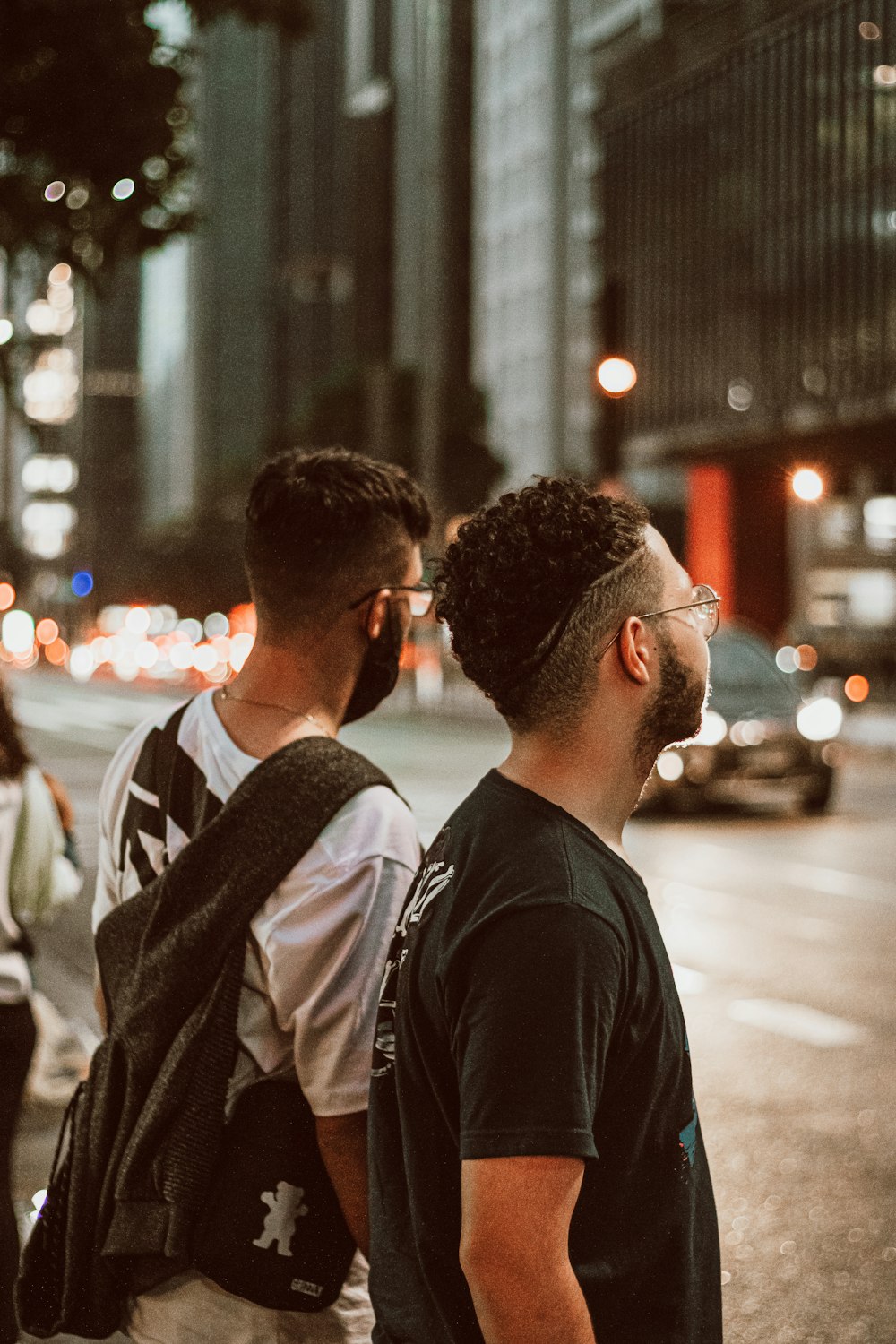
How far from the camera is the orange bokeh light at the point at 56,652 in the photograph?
3751 inches

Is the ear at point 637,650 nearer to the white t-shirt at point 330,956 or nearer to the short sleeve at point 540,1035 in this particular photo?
the short sleeve at point 540,1035

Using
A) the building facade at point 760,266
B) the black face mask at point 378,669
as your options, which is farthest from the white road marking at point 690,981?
the building facade at point 760,266

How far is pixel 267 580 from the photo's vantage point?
2369mm

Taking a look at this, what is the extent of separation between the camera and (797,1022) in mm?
7637

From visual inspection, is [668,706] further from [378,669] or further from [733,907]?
[733,907]

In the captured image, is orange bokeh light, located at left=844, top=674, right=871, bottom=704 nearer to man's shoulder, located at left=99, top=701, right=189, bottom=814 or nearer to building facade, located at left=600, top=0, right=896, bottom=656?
building facade, located at left=600, top=0, right=896, bottom=656

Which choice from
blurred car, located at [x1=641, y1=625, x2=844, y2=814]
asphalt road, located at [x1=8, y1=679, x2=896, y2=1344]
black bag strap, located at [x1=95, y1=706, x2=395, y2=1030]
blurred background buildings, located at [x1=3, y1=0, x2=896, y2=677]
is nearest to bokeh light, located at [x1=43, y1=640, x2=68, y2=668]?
blurred background buildings, located at [x1=3, y1=0, x2=896, y2=677]

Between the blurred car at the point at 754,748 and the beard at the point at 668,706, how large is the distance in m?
13.7

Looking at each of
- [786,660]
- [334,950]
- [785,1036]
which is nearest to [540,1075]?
[334,950]

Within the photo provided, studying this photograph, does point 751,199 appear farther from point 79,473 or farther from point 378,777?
point 79,473

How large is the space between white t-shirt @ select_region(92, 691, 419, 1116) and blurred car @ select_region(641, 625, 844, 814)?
44.3 feet

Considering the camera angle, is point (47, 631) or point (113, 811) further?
point (47, 631)

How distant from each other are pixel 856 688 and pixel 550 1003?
34338 millimetres

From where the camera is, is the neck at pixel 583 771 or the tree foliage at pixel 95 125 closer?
the neck at pixel 583 771
